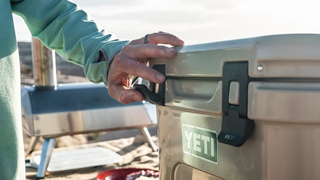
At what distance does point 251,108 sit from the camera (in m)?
0.68

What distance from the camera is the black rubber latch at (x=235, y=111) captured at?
69 centimetres

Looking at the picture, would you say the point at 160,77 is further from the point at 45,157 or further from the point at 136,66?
the point at 45,157

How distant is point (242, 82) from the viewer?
27.5 inches

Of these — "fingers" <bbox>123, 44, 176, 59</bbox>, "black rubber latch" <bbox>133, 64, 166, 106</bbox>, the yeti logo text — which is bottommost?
the yeti logo text

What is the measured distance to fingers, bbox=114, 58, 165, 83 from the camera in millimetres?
937

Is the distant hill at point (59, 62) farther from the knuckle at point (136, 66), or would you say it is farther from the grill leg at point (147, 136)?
the knuckle at point (136, 66)

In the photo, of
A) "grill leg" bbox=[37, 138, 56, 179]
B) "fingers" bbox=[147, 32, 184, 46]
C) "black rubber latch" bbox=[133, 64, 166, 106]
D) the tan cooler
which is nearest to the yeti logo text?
the tan cooler

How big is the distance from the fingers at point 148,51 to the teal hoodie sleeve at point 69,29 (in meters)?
0.25

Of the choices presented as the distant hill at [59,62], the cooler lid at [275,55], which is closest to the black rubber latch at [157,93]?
the cooler lid at [275,55]

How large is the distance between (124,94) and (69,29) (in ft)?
1.37

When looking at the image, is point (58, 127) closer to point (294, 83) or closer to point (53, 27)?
point (53, 27)

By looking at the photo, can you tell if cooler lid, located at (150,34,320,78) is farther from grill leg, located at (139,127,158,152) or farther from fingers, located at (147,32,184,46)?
grill leg, located at (139,127,158,152)

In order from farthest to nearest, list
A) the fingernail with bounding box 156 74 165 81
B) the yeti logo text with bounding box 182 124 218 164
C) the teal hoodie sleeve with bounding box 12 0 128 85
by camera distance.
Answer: the teal hoodie sleeve with bounding box 12 0 128 85, the fingernail with bounding box 156 74 165 81, the yeti logo text with bounding box 182 124 218 164

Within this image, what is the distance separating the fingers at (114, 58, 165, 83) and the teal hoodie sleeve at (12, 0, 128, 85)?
228 mm
